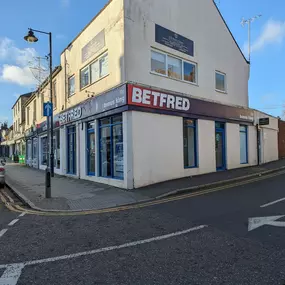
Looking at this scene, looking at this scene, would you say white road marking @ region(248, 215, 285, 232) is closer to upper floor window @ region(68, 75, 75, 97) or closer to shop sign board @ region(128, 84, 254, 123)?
shop sign board @ region(128, 84, 254, 123)

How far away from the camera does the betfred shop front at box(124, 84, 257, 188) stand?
11188 millimetres

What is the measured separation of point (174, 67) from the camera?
13.4 m

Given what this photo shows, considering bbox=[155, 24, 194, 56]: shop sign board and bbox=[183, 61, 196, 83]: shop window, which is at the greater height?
bbox=[155, 24, 194, 56]: shop sign board

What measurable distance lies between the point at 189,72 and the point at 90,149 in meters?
6.49

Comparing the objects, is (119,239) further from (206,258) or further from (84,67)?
(84,67)

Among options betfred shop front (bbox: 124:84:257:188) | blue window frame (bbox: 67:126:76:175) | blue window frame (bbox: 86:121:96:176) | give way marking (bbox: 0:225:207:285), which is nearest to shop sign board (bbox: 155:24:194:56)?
betfred shop front (bbox: 124:84:257:188)

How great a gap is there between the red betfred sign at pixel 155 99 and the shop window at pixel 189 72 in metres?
1.41

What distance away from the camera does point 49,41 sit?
1530 cm

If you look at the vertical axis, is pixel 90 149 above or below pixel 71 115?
below

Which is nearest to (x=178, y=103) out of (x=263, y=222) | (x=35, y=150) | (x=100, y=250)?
(x=263, y=222)

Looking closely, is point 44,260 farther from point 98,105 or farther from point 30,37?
point 30,37

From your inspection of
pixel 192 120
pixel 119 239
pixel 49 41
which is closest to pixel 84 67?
pixel 49 41

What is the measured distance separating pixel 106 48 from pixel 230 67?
325 inches

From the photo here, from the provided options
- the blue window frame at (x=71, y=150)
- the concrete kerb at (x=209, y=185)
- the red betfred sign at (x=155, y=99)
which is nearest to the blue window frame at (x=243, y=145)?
the concrete kerb at (x=209, y=185)
